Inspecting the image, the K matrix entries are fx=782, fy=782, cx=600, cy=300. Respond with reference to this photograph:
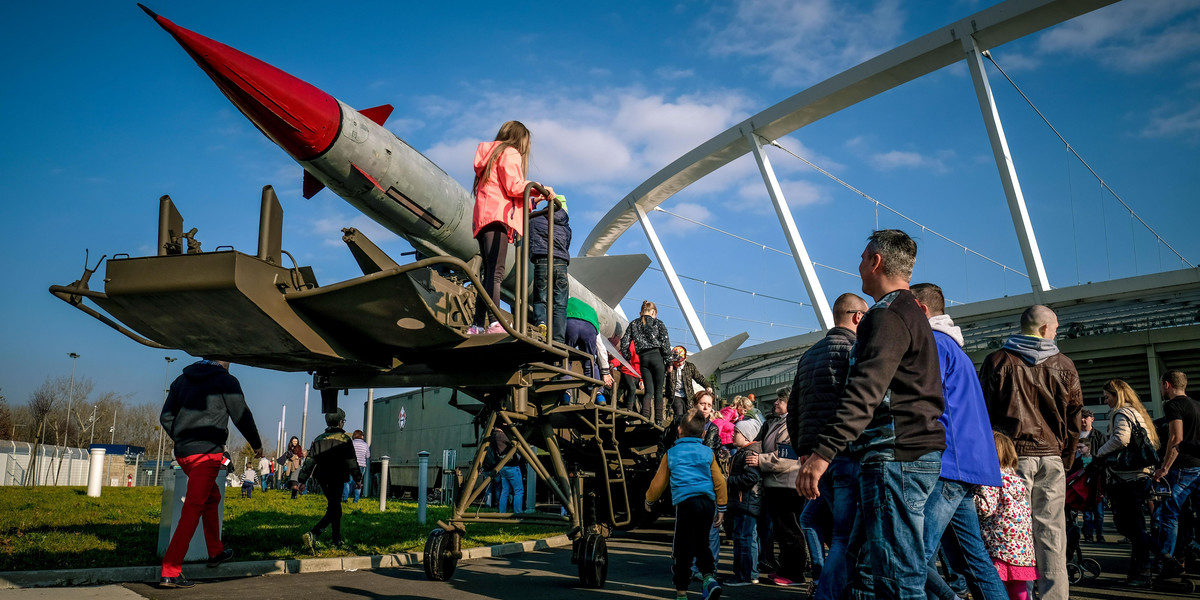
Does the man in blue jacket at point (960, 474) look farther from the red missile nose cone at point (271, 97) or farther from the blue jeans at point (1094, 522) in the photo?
the blue jeans at point (1094, 522)

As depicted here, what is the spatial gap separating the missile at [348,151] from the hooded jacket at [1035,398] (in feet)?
11.0

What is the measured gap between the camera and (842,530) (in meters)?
3.68

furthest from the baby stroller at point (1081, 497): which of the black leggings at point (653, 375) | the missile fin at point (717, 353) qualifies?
the missile fin at point (717, 353)

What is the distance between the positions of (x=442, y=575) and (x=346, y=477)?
2.85 metres

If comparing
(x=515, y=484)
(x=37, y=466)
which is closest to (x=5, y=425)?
(x=37, y=466)

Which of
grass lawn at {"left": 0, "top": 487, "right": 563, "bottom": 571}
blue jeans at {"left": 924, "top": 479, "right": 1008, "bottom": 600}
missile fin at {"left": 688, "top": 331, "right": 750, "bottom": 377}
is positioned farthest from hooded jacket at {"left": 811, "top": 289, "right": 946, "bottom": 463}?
missile fin at {"left": 688, "top": 331, "right": 750, "bottom": 377}

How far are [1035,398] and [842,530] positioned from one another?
2.01 meters

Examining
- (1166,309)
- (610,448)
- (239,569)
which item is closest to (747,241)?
(1166,309)

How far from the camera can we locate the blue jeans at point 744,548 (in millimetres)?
6496

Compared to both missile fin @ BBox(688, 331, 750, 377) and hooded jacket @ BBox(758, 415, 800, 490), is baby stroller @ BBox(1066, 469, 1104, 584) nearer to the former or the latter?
hooded jacket @ BBox(758, 415, 800, 490)

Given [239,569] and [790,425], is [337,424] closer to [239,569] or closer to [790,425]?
[239,569]

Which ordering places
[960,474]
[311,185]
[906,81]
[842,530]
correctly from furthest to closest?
[906,81] < [311,185] < [842,530] < [960,474]

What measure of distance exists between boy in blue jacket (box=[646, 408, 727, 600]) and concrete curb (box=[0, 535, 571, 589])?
10.1 feet

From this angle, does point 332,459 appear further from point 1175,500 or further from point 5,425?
point 5,425
